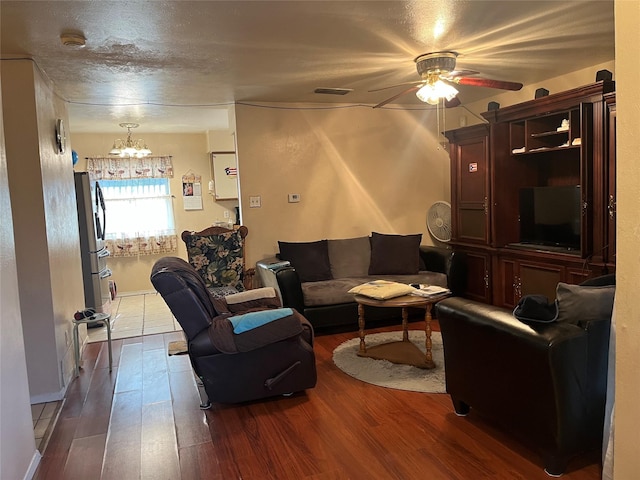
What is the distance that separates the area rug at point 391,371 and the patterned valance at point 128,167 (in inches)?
179

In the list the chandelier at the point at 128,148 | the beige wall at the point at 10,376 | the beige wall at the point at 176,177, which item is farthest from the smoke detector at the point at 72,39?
the beige wall at the point at 176,177

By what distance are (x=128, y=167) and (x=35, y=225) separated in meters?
4.26

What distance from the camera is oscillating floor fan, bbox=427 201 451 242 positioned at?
5766 mm

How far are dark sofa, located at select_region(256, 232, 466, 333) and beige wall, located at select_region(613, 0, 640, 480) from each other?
3.35 meters

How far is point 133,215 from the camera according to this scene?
24.3ft

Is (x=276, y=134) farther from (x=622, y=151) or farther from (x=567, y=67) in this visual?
(x=622, y=151)

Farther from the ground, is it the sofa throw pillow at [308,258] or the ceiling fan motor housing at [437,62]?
the ceiling fan motor housing at [437,62]

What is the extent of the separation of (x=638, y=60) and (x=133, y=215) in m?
7.19

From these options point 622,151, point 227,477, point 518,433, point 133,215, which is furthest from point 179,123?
point 622,151

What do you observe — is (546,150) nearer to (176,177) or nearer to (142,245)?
(176,177)

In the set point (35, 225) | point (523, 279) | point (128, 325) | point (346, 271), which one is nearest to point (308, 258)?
point (346, 271)

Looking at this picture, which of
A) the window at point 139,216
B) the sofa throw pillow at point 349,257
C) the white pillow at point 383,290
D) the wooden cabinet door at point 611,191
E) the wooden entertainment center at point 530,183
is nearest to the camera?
the white pillow at point 383,290

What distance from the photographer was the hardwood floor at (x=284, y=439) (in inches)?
93.4

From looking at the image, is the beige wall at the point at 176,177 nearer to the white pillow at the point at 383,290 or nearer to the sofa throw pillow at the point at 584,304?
the white pillow at the point at 383,290
